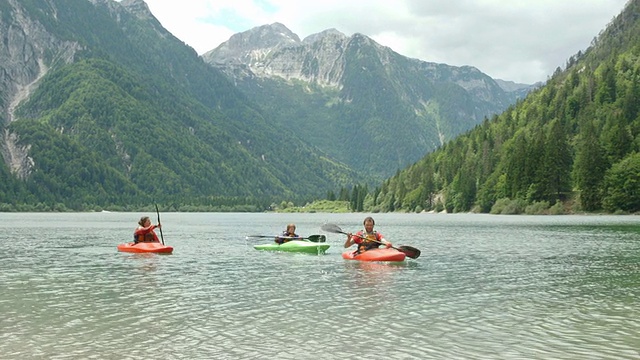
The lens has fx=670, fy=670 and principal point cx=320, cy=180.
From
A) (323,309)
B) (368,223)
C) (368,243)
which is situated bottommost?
(323,309)

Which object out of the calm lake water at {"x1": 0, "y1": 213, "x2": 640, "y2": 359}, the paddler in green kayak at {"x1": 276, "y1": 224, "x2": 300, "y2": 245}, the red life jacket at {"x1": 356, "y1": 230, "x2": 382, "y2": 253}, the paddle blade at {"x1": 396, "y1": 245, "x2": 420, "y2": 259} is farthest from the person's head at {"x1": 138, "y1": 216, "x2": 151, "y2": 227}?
the paddle blade at {"x1": 396, "y1": 245, "x2": 420, "y2": 259}

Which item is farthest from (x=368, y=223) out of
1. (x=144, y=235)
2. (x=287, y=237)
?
(x=144, y=235)

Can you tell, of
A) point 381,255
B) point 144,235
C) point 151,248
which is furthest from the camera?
point 144,235

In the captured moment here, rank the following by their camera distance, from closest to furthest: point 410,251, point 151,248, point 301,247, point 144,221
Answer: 1. point 410,251
2. point 151,248
3. point 144,221
4. point 301,247

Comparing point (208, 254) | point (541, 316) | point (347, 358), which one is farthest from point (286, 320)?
point (208, 254)

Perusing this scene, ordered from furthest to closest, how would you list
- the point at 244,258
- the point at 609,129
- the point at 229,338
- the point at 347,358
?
the point at 609,129, the point at 244,258, the point at 229,338, the point at 347,358

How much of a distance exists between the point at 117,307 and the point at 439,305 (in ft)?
47.6

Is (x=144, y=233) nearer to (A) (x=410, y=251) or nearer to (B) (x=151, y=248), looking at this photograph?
(B) (x=151, y=248)

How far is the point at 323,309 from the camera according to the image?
2930 centimetres

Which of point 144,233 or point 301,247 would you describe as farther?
point 301,247

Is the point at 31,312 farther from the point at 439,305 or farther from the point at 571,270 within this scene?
the point at 571,270

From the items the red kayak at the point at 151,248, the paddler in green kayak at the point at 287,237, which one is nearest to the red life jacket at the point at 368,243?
the paddler in green kayak at the point at 287,237

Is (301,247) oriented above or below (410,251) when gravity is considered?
below

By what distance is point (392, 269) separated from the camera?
47.4 meters
